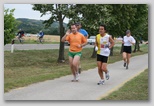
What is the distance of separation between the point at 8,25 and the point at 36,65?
1509mm

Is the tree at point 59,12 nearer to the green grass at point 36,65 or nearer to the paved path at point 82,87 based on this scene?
the green grass at point 36,65

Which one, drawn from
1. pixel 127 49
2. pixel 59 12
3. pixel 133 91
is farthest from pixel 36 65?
pixel 133 91

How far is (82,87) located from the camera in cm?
712

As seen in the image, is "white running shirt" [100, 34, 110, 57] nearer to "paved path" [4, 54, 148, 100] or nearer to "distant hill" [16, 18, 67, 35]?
"paved path" [4, 54, 148, 100]

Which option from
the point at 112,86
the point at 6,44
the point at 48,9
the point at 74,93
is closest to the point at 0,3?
the point at 6,44

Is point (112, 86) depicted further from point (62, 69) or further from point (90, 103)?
point (62, 69)

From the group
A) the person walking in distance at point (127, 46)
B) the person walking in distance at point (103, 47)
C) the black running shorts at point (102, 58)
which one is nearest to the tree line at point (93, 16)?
the person walking in distance at point (127, 46)

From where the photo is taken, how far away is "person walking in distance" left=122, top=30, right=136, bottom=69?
7591 millimetres

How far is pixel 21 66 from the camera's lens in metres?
8.25

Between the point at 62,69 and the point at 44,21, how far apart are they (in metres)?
1.17

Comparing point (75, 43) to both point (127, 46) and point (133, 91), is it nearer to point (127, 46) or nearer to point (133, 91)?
point (127, 46)

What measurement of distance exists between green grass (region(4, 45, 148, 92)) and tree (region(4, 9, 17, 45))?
267mm

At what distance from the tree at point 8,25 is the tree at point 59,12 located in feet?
1.60

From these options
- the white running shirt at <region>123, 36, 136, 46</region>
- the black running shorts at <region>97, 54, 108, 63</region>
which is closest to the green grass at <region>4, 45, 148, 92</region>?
the white running shirt at <region>123, 36, 136, 46</region>
